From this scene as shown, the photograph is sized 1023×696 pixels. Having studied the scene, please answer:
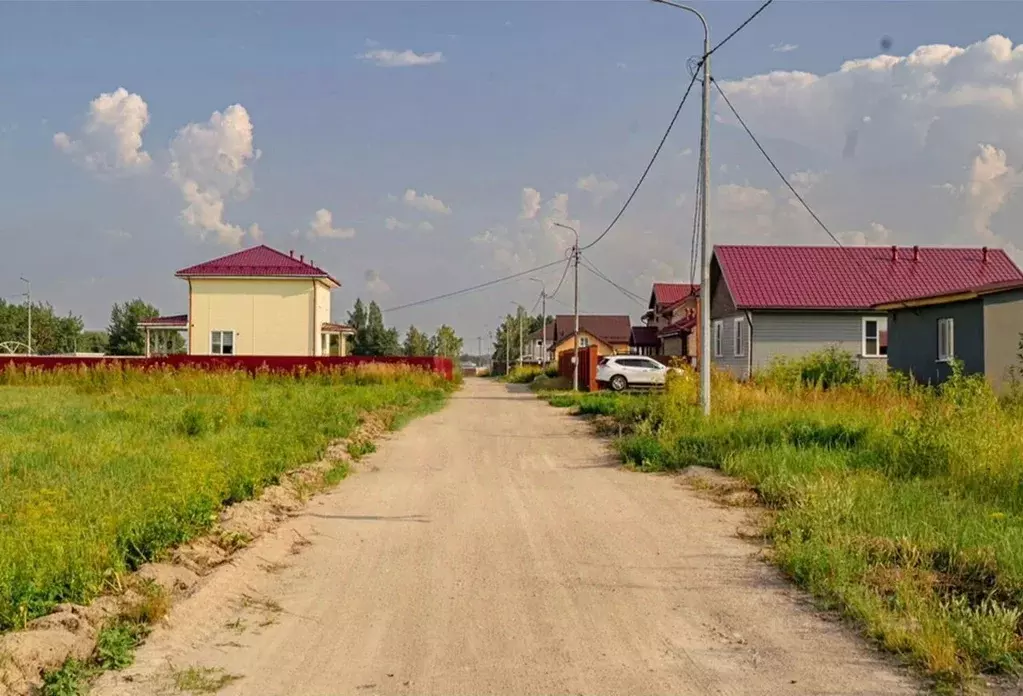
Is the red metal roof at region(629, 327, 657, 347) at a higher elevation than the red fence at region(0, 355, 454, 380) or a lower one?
higher

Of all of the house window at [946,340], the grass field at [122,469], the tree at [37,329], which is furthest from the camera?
the tree at [37,329]

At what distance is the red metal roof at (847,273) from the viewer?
3321cm

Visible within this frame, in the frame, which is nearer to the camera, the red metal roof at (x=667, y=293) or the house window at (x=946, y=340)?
the house window at (x=946, y=340)

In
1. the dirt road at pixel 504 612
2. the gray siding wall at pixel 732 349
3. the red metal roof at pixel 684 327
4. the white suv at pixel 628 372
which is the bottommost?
the dirt road at pixel 504 612

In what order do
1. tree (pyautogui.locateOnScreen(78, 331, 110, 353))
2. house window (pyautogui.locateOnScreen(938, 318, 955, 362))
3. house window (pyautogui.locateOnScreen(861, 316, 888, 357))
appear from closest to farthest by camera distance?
house window (pyautogui.locateOnScreen(938, 318, 955, 362))
house window (pyautogui.locateOnScreen(861, 316, 888, 357))
tree (pyautogui.locateOnScreen(78, 331, 110, 353))

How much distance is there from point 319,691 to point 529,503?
232 inches

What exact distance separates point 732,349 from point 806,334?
3.18 meters

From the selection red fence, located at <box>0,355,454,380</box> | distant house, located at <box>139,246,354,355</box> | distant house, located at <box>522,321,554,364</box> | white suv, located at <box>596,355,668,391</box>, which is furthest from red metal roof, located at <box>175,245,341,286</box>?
distant house, located at <box>522,321,554,364</box>

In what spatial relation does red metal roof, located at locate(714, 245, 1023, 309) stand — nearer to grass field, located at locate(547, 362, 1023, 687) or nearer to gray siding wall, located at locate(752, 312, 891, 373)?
gray siding wall, located at locate(752, 312, 891, 373)

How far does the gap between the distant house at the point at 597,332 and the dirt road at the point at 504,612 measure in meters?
77.4

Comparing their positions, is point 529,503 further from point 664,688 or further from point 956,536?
point 664,688

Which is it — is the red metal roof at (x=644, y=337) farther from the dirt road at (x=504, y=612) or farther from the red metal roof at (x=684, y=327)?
the dirt road at (x=504, y=612)

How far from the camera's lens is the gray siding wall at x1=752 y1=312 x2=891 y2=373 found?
33.0 m

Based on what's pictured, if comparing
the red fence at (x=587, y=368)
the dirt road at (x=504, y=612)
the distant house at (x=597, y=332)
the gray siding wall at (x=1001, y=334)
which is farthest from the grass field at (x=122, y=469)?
the distant house at (x=597, y=332)
